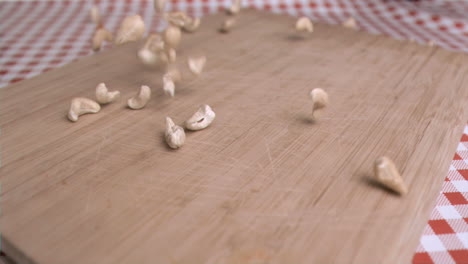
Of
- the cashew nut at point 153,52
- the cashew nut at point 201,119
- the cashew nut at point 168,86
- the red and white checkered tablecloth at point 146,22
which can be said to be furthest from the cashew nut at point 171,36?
the red and white checkered tablecloth at point 146,22

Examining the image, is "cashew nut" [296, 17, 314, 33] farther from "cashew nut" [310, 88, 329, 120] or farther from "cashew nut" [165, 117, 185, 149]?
"cashew nut" [165, 117, 185, 149]

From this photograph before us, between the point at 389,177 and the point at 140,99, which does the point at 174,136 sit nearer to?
the point at 140,99

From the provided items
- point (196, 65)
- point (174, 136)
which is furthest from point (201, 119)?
point (196, 65)

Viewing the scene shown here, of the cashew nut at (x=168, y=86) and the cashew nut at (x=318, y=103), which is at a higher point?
the cashew nut at (x=168, y=86)

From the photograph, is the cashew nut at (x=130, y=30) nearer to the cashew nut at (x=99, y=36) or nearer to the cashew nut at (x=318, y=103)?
the cashew nut at (x=99, y=36)

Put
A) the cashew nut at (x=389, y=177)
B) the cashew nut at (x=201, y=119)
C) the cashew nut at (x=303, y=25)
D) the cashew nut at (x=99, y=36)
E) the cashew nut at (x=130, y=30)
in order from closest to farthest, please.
→ the cashew nut at (x=389, y=177) → the cashew nut at (x=201, y=119) → the cashew nut at (x=130, y=30) → the cashew nut at (x=99, y=36) → the cashew nut at (x=303, y=25)

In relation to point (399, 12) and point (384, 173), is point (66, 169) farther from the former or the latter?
point (399, 12)
